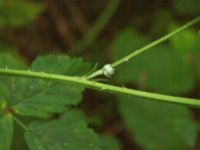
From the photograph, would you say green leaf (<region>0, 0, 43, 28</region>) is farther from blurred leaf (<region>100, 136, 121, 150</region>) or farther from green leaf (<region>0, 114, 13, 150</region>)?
green leaf (<region>0, 114, 13, 150</region>)

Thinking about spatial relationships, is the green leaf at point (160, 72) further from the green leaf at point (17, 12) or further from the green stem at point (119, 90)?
the green stem at point (119, 90)

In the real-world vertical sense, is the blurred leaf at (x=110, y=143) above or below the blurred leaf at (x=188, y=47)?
below

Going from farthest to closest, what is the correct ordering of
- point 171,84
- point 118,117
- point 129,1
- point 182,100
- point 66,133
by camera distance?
point 129,1, point 118,117, point 171,84, point 66,133, point 182,100

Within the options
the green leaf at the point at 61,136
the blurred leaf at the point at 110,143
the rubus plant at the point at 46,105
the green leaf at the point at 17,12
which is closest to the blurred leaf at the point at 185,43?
the blurred leaf at the point at 110,143

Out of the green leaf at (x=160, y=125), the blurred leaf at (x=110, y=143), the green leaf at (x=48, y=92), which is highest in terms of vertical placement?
the green leaf at (x=48, y=92)

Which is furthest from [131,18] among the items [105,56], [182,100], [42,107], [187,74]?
[182,100]

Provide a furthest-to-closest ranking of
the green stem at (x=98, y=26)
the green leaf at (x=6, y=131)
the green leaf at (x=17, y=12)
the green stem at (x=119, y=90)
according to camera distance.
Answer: the green stem at (x=98, y=26) < the green leaf at (x=17, y=12) < the green leaf at (x=6, y=131) < the green stem at (x=119, y=90)

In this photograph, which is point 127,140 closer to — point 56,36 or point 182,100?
point 56,36

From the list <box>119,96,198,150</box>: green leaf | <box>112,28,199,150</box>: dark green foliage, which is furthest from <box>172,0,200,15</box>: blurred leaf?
<box>119,96,198,150</box>: green leaf
